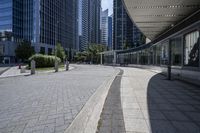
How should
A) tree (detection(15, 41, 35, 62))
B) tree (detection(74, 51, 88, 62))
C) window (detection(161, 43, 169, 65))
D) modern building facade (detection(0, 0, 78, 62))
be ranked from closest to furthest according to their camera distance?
window (detection(161, 43, 169, 65)) → tree (detection(15, 41, 35, 62)) → modern building facade (detection(0, 0, 78, 62)) → tree (detection(74, 51, 88, 62))

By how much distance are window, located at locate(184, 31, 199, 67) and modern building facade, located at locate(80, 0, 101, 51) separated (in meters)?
140

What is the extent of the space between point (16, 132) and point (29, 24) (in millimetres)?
99790

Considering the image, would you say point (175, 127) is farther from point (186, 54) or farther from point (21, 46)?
point (21, 46)

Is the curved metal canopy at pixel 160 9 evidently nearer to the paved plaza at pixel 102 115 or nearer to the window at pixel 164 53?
the paved plaza at pixel 102 115

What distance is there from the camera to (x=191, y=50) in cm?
1466

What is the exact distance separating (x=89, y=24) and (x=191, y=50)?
152m

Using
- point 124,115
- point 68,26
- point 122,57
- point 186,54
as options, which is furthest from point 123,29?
point 124,115

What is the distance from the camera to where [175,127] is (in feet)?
15.9

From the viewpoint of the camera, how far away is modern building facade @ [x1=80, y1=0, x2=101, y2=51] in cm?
15975


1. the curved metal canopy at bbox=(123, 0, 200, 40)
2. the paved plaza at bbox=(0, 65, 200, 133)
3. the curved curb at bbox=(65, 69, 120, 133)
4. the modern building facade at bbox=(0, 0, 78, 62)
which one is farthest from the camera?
the modern building facade at bbox=(0, 0, 78, 62)

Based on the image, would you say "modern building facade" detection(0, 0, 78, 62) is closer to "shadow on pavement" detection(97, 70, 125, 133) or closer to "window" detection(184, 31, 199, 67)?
"window" detection(184, 31, 199, 67)

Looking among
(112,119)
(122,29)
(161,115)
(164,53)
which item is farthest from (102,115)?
(122,29)

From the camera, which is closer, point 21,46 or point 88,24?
point 21,46

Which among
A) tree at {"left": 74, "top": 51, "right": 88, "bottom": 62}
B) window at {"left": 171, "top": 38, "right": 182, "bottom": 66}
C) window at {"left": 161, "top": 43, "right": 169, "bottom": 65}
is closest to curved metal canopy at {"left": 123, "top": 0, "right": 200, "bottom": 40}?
window at {"left": 171, "top": 38, "right": 182, "bottom": 66}
